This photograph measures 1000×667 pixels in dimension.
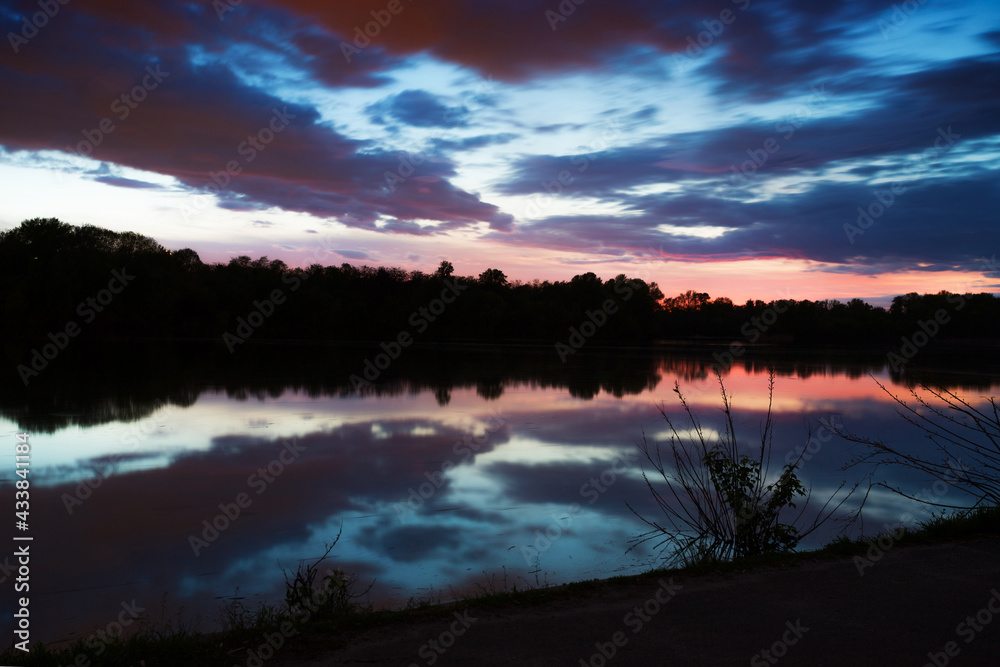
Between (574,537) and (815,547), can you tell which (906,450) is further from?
(574,537)

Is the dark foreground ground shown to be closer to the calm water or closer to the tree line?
the calm water

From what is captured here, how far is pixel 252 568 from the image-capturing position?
638cm

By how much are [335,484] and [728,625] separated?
266 inches

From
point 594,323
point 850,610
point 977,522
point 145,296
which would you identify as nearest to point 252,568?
point 850,610

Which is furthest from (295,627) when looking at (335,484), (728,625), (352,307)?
(352,307)

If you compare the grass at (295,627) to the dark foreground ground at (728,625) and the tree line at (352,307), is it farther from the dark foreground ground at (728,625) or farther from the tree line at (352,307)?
the tree line at (352,307)

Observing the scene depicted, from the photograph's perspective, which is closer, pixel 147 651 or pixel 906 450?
pixel 147 651

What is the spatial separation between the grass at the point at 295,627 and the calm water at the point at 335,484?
0.84 m

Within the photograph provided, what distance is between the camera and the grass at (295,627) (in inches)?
150

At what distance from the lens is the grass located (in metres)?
3.80

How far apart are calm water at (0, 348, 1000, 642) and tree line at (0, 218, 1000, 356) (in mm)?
36232

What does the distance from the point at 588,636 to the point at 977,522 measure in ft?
16.2

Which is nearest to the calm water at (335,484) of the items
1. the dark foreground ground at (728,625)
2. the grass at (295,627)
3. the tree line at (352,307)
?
the grass at (295,627)

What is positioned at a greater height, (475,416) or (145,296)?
(145,296)
